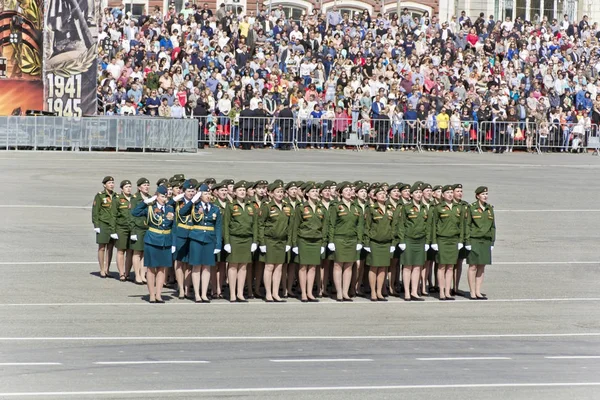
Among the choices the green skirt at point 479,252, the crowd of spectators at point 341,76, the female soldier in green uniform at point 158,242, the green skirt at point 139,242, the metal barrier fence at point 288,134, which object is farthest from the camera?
the crowd of spectators at point 341,76

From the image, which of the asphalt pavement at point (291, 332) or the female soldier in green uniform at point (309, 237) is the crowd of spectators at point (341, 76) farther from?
the female soldier in green uniform at point (309, 237)

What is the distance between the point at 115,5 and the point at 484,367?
38792mm

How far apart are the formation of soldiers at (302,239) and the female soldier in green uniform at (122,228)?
3 cm

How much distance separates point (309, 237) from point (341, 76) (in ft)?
74.5

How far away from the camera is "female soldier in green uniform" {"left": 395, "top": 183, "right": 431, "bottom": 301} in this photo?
19.7m

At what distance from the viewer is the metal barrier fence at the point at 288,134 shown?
35.9 m

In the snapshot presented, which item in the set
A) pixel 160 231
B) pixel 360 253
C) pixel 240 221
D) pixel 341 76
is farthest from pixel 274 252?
pixel 341 76

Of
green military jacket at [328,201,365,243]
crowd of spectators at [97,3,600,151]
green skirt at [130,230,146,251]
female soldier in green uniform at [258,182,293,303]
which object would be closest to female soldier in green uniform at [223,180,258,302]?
female soldier in green uniform at [258,182,293,303]

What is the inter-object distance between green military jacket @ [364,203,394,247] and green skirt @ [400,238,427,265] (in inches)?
12.9

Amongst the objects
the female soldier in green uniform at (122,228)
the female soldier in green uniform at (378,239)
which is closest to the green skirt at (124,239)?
the female soldier in green uniform at (122,228)

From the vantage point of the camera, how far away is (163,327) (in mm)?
16891

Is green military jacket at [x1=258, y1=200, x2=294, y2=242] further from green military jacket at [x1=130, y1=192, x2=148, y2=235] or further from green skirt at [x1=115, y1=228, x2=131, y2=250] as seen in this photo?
green skirt at [x1=115, y1=228, x2=131, y2=250]

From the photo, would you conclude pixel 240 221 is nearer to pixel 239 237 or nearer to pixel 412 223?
pixel 239 237

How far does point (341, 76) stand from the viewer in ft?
136
